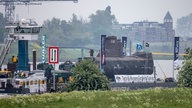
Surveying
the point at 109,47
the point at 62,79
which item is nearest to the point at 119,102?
the point at 62,79

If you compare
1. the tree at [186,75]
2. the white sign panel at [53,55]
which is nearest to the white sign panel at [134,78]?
the tree at [186,75]

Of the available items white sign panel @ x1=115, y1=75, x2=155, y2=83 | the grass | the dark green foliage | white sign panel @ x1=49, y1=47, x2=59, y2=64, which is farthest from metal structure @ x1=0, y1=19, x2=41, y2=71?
the dark green foliage

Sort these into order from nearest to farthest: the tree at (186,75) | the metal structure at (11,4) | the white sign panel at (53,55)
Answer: the white sign panel at (53,55)
the tree at (186,75)
the metal structure at (11,4)

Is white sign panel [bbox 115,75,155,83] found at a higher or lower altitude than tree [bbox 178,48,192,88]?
lower

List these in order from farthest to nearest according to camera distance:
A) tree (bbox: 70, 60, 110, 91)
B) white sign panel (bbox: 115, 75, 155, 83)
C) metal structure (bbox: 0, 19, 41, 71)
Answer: white sign panel (bbox: 115, 75, 155, 83) < metal structure (bbox: 0, 19, 41, 71) < tree (bbox: 70, 60, 110, 91)

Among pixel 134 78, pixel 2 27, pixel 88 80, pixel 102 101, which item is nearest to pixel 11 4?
pixel 2 27

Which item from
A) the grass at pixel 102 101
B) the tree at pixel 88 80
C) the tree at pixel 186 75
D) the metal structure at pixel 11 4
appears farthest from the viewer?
the metal structure at pixel 11 4

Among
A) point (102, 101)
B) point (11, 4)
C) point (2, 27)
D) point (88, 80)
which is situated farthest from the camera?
point (2, 27)

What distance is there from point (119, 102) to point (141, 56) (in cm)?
8340

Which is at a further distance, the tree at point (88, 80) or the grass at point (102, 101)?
the tree at point (88, 80)

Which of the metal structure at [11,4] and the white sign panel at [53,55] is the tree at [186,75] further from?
the metal structure at [11,4]

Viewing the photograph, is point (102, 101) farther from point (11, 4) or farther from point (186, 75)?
point (11, 4)

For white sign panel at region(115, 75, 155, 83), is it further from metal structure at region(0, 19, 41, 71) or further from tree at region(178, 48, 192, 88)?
tree at region(178, 48, 192, 88)

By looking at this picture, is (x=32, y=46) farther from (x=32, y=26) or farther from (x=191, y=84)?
(x=191, y=84)
